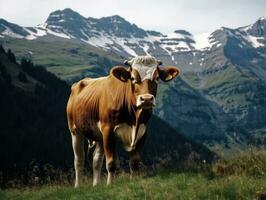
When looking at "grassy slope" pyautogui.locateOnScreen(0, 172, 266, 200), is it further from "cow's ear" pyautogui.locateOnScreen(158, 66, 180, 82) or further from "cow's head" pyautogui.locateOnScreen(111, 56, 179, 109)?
"cow's ear" pyautogui.locateOnScreen(158, 66, 180, 82)

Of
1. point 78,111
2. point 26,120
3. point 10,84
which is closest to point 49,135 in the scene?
point 26,120

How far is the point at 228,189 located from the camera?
1038 cm

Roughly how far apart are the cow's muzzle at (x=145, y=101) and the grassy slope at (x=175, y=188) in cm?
174

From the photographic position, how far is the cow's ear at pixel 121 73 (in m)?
13.4

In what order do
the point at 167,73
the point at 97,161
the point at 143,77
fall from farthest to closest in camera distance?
1. the point at 97,161
2. the point at 167,73
3. the point at 143,77

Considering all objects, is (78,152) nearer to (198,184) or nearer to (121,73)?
(121,73)

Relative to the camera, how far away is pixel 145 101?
12.3 meters

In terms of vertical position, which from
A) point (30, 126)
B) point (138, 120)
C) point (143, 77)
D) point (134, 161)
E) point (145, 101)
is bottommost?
point (30, 126)

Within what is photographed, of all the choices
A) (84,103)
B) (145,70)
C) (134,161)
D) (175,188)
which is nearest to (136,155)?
(134,161)

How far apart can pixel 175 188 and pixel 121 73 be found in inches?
142

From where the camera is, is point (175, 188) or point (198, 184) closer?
point (175, 188)

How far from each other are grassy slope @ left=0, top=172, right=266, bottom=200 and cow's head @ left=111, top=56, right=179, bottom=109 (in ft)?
5.95

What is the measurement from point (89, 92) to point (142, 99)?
3.49 meters

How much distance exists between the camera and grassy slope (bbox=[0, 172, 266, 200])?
33.4ft
